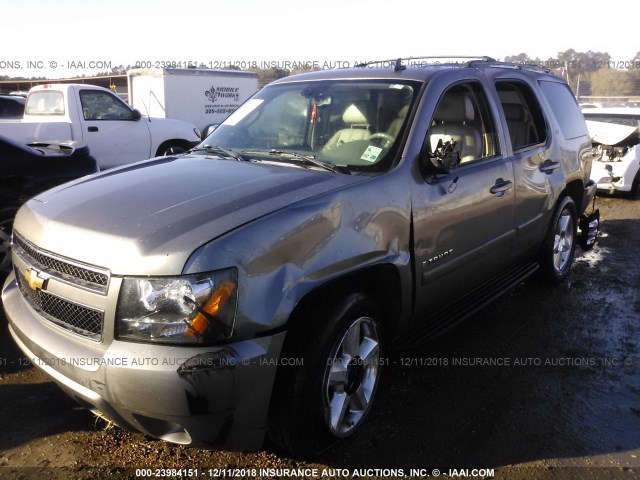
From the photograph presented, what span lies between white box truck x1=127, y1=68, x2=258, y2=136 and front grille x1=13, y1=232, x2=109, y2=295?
13947mm

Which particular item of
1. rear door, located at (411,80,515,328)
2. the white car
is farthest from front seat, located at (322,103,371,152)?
the white car

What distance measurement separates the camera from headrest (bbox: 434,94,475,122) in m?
3.55

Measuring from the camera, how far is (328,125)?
3521 millimetres

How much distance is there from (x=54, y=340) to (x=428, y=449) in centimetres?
189

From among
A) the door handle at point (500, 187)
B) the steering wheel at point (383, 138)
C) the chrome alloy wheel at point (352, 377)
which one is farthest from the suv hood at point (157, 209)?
the door handle at point (500, 187)

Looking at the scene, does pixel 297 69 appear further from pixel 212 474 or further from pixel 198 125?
pixel 212 474

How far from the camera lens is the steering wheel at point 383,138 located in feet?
10.5

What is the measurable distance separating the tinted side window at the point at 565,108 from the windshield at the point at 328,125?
2.17 metres

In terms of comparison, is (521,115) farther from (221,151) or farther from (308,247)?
(308,247)

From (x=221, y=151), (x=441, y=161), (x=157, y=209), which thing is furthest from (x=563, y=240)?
(x=157, y=209)

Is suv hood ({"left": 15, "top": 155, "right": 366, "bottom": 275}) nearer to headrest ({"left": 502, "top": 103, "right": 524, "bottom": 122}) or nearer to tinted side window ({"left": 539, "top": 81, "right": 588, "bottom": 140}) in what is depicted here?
headrest ({"left": 502, "top": 103, "right": 524, "bottom": 122})

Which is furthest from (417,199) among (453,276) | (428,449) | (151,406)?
(151,406)

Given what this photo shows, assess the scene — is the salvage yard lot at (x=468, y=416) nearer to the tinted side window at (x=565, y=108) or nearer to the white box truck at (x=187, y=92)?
the tinted side window at (x=565, y=108)

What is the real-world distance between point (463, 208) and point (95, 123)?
8.11m
